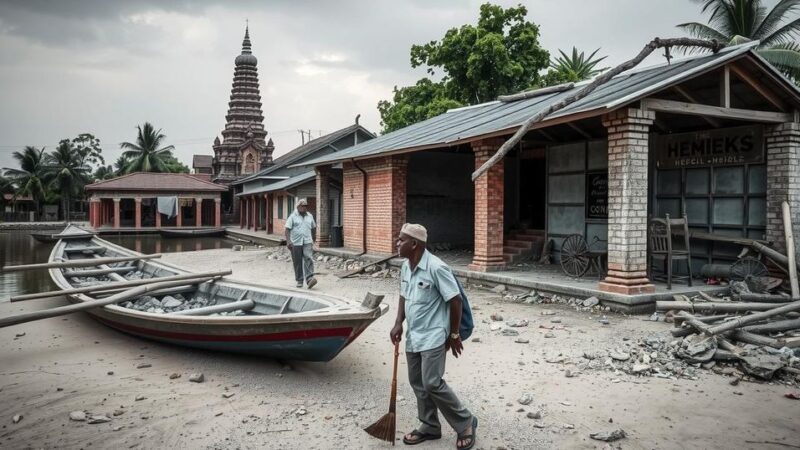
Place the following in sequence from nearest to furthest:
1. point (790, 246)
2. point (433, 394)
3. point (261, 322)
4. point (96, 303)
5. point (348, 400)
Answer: point (433, 394)
point (348, 400)
point (261, 322)
point (96, 303)
point (790, 246)

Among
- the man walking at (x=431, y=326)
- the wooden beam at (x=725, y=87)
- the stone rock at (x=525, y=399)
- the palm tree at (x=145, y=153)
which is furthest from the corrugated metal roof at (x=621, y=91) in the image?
the palm tree at (x=145, y=153)

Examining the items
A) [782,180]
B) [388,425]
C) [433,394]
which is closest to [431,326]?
[433,394]

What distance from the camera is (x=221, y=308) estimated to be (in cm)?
654

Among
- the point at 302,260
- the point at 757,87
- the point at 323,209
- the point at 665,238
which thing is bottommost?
the point at 302,260

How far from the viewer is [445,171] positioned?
1617 centimetres

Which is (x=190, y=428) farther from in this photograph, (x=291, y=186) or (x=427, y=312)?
(x=291, y=186)

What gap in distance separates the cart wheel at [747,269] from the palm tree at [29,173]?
52.9 m

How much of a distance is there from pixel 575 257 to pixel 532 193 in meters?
4.18

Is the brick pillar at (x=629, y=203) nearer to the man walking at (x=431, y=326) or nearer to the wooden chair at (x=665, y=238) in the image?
the wooden chair at (x=665, y=238)

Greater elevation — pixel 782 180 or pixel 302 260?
pixel 782 180

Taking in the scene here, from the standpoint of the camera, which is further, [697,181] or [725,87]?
[697,181]

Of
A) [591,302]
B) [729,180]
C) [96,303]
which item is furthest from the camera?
[729,180]

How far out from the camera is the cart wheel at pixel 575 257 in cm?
1006

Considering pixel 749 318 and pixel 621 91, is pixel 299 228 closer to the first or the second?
pixel 621 91
